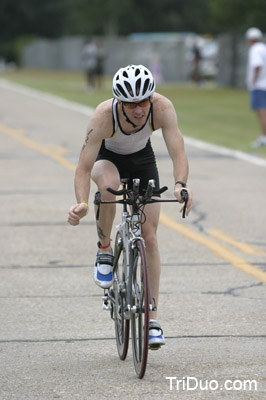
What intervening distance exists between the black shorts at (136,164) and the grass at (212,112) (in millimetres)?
10317

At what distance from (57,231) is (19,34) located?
8666 centimetres

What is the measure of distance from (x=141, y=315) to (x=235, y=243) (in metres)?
4.05

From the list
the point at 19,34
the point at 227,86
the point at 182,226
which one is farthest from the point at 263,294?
the point at 19,34

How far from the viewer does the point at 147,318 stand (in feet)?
16.8

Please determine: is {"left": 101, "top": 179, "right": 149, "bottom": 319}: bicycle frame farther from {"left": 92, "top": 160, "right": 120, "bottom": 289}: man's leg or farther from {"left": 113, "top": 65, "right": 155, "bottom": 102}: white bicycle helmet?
{"left": 113, "top": 65, "right": 155, "bottom": 102}: white bicycle helmet

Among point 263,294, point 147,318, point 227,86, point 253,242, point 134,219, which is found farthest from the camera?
point 227,86

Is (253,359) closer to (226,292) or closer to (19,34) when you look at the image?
(226,292)

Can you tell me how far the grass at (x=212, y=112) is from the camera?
1930cm

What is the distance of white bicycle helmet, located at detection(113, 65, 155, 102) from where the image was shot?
18.2ft

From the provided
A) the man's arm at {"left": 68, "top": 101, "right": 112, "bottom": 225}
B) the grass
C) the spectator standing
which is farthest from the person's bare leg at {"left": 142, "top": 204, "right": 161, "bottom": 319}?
the spectator standing

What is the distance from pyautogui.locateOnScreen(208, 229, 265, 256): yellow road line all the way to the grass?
6.62 metres

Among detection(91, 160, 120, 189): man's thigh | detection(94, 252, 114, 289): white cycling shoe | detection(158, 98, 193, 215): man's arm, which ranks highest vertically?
detection(158, 98, 193, 215): man's arm

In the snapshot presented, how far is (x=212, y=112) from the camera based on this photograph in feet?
85.7

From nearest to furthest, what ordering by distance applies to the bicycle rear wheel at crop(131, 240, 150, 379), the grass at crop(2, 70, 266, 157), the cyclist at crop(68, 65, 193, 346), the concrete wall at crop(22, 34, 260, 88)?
the bicycle rear wheel at crop(131, 240, 150, 379), the cyclist at crop(68, 65, 193, 346), the grass at crop(2, 70, 266, 157), the concrete wall at crop(22, 34, 260, 88)
